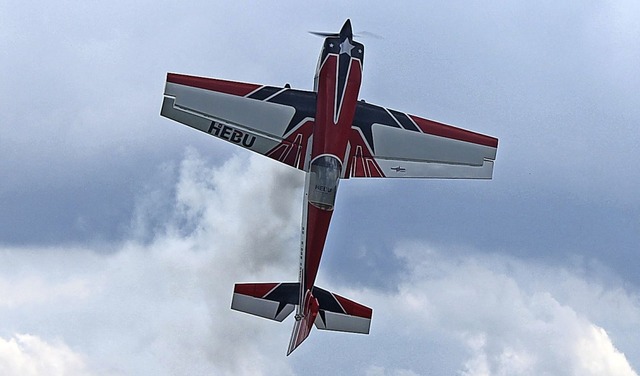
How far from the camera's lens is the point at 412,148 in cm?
→ 4169

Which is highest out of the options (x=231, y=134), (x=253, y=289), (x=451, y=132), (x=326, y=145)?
(x=451, y=132)

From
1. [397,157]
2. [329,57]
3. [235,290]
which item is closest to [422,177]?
[397,157]

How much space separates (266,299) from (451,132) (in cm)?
1174

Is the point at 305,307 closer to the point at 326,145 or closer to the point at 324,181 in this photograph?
the point at 324,181

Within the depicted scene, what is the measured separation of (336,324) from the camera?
3791cm

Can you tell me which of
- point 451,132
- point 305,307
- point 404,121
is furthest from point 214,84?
point 451,132

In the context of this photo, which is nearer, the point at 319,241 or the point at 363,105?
the point at 319,241

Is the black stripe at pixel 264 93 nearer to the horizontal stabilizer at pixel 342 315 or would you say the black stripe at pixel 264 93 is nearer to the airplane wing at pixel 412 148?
the airplane wing at pixel 412 148

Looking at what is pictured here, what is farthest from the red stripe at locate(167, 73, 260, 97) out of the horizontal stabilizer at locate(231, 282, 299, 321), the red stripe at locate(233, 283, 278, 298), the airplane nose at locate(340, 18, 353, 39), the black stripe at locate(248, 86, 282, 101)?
the horizontal stabilizer at locate(231, 282, 299, 321)

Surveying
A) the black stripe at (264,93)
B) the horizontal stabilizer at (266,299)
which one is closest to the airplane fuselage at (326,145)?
the horizontal stabilizer at (266,299)

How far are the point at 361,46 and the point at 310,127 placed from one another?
5.16 metres

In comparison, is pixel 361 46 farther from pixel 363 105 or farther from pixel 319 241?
pixel 319 241

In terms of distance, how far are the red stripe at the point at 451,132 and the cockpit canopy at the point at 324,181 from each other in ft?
19.9

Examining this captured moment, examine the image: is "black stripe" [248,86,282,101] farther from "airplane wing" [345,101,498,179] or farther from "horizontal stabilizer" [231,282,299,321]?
"horizontal stabilizer" [231,282,299,321]
